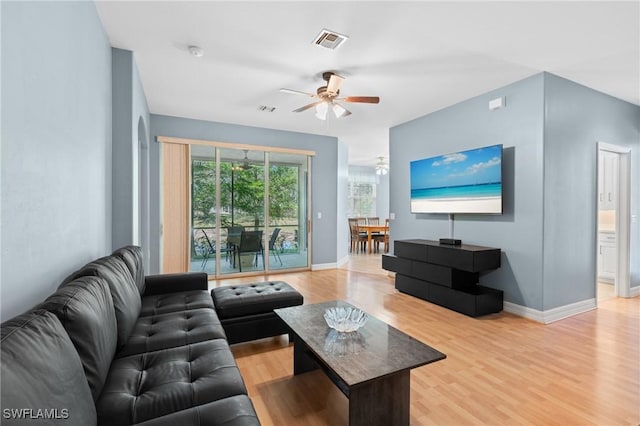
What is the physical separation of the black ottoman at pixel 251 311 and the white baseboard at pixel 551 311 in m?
2.61

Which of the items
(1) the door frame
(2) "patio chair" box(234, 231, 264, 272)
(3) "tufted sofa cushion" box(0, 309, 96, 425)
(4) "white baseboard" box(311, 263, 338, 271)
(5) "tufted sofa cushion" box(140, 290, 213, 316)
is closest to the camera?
(3) "tufted sofa cushion" box(0, 309, 96, 425)

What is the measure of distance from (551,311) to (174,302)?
12.8 ft

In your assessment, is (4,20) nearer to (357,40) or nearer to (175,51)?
(175,51)

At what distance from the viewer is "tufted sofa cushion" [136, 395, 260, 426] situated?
1067mm

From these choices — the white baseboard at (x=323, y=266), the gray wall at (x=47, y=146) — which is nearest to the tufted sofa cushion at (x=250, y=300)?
the gray wall at (x=47, y=146)

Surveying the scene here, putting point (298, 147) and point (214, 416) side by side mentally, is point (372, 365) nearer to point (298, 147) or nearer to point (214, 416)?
point (214, 416)

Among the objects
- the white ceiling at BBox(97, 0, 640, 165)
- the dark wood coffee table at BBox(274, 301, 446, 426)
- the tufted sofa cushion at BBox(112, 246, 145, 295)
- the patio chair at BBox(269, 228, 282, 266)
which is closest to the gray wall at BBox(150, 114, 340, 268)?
the patio chair at BBox(269, 228, 282, 266)

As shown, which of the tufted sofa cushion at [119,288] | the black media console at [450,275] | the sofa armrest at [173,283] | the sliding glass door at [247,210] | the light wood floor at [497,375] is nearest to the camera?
the tufted sofa cushion at [119,288]

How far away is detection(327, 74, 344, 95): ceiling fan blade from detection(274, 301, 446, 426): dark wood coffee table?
2.49 meters

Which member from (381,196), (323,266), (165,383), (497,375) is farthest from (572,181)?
(381,196)

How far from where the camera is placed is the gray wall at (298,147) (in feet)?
15.8

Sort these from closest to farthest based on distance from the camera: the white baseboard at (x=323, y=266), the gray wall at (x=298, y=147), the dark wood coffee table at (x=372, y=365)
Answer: the dark wood coffee table at (x=372, y=365), the gray wall at (x=298, y=147), the white baseboard at (x=323, y=266)

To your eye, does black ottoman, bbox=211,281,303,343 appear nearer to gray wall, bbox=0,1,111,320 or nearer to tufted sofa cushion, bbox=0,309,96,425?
gray wall, bbox=0,1,111,320

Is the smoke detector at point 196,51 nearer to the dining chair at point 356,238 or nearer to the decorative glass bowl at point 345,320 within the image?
the decorative glass bowl at point 345,320
